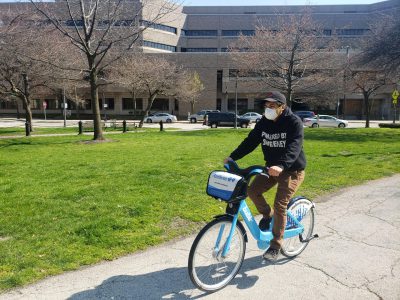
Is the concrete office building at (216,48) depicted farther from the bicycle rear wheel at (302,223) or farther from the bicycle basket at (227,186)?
the bicycle basket at (227,186)

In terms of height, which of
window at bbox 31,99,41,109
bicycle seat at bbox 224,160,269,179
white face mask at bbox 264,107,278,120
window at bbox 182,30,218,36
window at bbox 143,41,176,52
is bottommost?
bicycle seat at bbox 224,160,269,179

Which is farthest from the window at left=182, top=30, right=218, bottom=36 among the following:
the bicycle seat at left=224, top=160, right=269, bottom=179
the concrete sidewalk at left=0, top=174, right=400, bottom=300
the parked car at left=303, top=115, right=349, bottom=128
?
the bicycle seat at left=224, top=160, right=269, bottom=179

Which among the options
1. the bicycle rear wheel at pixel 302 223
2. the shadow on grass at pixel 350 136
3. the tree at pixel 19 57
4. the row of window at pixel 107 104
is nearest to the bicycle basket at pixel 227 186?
the bicycle rear wheel at pixel 302 223

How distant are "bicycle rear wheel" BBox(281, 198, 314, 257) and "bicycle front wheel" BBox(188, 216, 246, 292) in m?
0.73

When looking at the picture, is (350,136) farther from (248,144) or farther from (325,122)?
(248,144)

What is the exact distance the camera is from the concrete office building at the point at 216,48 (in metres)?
62.5

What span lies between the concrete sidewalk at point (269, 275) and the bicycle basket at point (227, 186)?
889 millimetres

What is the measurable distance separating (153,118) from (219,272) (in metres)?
45.2

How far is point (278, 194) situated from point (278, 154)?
40 cm

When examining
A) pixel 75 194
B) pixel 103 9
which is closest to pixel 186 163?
pixel 75 194

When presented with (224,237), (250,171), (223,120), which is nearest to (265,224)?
(224,237)

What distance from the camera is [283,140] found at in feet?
12.3

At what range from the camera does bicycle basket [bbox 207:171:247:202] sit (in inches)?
131

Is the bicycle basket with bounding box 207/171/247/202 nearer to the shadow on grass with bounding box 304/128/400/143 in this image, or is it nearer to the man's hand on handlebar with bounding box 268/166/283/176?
the man's hand on handlebar with bounding box 268/166/283/176
